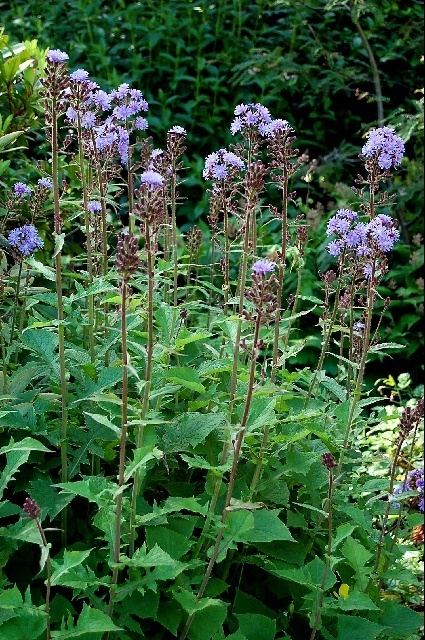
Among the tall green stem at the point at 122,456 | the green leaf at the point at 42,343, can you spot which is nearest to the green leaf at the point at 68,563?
the tall green stem at the point at 122,456

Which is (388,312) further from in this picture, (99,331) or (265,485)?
(265,485)

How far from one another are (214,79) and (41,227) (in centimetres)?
376

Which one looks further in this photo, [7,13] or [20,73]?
[7,13]

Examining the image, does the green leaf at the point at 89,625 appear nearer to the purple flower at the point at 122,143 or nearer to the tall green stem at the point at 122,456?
the tall green stem at the point at 122,456

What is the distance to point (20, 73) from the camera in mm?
3160

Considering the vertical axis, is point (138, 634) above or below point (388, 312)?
above

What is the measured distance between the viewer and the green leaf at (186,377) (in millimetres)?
2055

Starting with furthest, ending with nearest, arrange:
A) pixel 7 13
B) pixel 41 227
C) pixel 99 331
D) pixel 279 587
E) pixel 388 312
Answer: pixel 7 13 < pixel 388 312 < pixel 41 227 < pixel 99 331 < pixel 279 587

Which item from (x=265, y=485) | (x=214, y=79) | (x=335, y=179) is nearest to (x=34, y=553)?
(x=265, y=485)

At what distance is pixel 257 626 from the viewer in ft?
6.52

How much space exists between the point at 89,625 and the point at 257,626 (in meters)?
0.44

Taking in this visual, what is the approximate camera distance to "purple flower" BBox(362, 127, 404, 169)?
222 cm

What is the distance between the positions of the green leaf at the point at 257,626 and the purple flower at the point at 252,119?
1.13 m

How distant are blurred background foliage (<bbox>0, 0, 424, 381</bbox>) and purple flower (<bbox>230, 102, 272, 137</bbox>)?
3.54m
